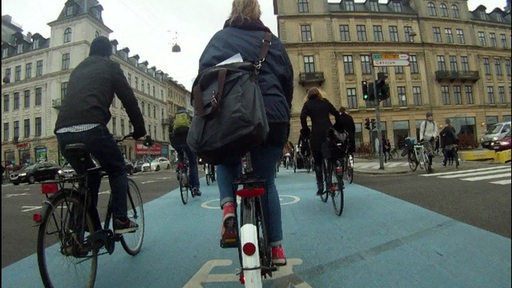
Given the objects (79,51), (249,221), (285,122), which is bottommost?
(249,221)

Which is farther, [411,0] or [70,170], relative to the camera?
[70,170]

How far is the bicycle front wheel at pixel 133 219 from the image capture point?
284 cm

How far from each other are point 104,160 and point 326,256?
1779 millimetres

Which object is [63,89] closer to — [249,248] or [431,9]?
[249,248]

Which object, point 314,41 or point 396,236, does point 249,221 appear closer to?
point 396,236

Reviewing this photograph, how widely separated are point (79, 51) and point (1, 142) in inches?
59.1

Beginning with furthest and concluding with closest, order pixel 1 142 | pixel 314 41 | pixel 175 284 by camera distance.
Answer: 1. pixel 314 41
2. pixel 175 284
3. pixel 1 142

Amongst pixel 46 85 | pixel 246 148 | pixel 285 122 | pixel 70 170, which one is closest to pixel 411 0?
pixel 285 122

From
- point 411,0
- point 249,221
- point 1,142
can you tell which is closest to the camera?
point 1,142

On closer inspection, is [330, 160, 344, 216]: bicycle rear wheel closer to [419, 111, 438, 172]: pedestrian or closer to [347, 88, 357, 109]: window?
[419, 111, 438, 172]: pedestrian

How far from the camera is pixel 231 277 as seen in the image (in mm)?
2270

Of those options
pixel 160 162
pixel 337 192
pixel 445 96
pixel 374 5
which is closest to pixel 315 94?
pixel 337 192

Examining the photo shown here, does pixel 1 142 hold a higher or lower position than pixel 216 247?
higher

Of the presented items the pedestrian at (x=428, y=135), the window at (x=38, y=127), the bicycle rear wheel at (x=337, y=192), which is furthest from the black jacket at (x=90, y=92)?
the pedestrian at (x=428, y=135)
